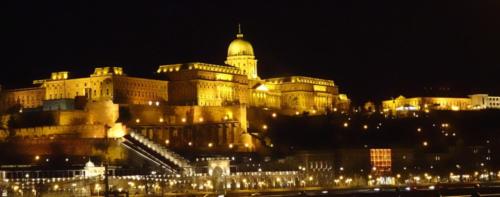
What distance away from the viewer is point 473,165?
12900 cm

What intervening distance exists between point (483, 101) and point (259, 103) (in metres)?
50.4

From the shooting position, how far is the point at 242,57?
171625 millimetres

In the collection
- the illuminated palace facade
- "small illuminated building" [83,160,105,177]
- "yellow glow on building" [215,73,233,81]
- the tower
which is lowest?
"small illuminated building" [83,160,105,177]

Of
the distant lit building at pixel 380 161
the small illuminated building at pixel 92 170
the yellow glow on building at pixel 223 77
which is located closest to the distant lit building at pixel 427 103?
the yellow glow on building at pixel 223 77

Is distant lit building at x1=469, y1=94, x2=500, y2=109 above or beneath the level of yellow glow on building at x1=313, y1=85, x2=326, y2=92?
beneath

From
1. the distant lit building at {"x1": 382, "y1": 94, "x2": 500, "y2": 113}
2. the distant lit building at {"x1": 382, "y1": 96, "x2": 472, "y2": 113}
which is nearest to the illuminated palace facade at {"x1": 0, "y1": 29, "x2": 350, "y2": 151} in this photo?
the distant lit building at {"x1": 382, "y1": 96, "x2": 472, "y2": 113}

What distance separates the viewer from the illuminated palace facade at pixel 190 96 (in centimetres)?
12488

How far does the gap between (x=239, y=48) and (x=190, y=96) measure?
92.9 feet

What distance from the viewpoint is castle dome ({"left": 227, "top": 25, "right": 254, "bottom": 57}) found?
6781 inches

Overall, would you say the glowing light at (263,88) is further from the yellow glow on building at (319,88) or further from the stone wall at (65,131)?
the stone wall at (65,131)

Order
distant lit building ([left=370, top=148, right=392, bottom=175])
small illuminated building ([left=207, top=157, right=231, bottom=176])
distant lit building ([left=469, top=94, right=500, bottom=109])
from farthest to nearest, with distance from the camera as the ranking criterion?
distant lit building ([left=469, top=94, right=500, bottom=109]) < distant lit building ([left=370, top=148, right=392, bottom=175]) < small illuminated building ([left=207, top=157, right=231, bottom=176])

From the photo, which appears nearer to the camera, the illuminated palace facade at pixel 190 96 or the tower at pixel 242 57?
the illuminated palace facade at pixel 190 96

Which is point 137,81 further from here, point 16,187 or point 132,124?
point 16,187

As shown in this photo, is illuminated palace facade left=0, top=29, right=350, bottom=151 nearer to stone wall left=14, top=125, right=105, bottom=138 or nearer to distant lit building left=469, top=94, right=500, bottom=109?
stone wall left=14, top=125, right=105, bottom=138
